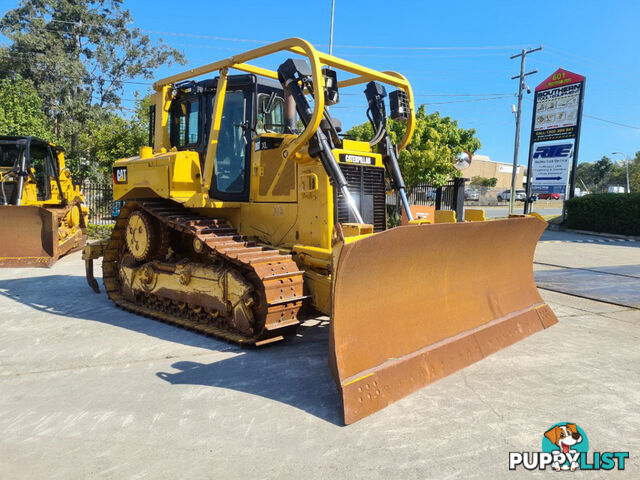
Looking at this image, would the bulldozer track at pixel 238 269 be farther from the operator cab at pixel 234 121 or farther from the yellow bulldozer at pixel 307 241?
the operator cab at pixel 234 121

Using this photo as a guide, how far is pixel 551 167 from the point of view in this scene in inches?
864

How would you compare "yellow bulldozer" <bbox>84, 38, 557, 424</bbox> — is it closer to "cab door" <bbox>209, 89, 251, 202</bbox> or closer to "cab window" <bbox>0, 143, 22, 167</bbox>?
"cab door" <bbox>209, 89, 251, 202</bbox>

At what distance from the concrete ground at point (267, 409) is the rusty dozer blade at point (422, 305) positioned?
17 centimetres

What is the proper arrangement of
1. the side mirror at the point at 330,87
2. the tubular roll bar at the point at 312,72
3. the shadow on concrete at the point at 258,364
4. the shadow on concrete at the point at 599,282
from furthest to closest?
the shadow on concrete at the point at 599,282 → the side mirror at the point at 330,87 → the tubular roll bar at the point at 312,72 → the shadow on concrete at the point at 258,364

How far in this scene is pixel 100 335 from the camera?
531 centimetres

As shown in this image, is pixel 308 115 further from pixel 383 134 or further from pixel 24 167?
pixel 24 167

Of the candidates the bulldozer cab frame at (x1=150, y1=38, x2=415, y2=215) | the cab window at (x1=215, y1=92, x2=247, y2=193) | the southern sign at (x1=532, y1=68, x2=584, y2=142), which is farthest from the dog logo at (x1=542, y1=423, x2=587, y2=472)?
the southern sign at (x1=532, y1=68, x2=584, y2=142)

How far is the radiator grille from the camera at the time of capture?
5.05 meters

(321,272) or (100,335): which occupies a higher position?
(321,272)

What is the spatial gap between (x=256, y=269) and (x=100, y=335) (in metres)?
2.12

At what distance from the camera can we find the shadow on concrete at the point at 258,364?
145 inches

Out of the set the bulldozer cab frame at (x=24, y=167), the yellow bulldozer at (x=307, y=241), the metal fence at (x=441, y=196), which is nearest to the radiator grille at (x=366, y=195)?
the yellow bulldozer at (x=307, y=241)

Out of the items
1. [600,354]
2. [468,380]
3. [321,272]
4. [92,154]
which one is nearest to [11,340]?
[321,272]

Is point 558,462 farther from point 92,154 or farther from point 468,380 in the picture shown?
point 92,154
